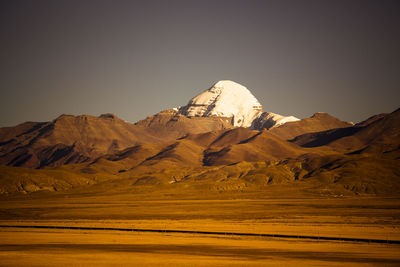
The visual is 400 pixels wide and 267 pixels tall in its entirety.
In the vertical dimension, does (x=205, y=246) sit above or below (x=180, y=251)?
below

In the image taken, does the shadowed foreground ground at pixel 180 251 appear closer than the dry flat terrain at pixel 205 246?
Yes

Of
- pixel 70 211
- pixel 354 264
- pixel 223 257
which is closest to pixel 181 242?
pixel 223 257

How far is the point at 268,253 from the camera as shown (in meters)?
59.1

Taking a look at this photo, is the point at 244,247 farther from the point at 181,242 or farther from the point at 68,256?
the point at 68,256

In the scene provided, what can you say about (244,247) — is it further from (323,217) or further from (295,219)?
(323,217)

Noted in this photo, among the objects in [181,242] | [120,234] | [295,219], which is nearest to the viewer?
[181,242]

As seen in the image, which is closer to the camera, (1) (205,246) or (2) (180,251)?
(2) (180,251)

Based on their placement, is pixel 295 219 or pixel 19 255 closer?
pixel 19 255

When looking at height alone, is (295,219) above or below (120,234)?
below

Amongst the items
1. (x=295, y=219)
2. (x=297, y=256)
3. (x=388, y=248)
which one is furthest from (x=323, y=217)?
(x=297, y=256)

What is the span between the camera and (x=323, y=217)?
117m

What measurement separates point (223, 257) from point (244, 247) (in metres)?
9.36

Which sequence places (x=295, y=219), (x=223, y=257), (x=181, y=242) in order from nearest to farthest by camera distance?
(x=223, y=257) < (x=181, y=242) < (x=295, y=219)

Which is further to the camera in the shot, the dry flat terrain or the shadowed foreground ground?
the dry flat terrain
